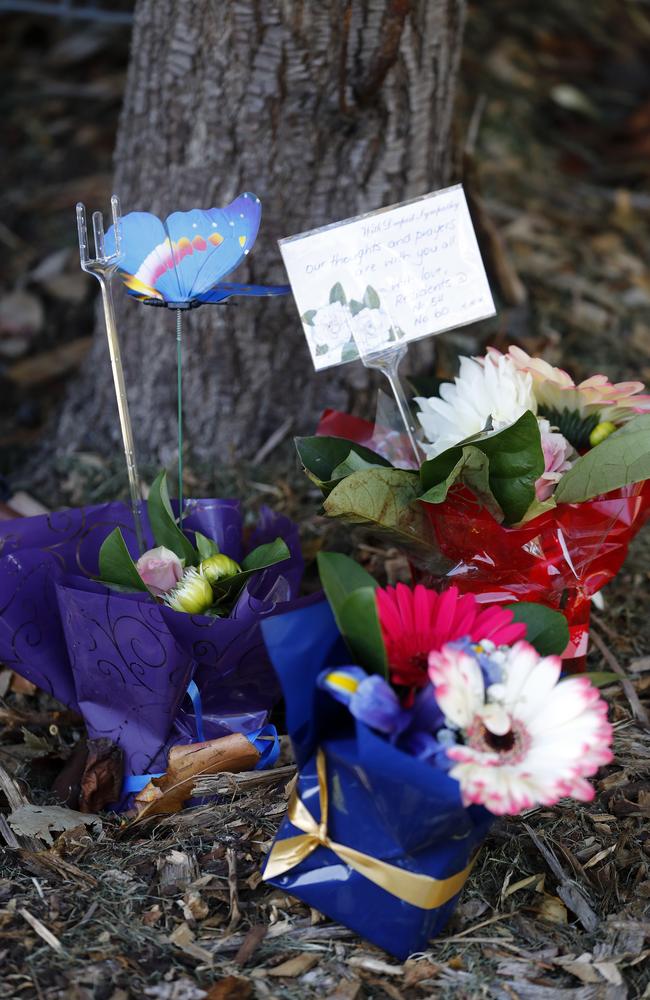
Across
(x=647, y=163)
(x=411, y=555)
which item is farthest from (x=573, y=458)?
(x=647, y=163)

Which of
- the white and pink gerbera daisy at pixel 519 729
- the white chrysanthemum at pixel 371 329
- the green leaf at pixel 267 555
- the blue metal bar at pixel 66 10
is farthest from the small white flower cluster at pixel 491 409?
the blue metal bar at pixel 66 10

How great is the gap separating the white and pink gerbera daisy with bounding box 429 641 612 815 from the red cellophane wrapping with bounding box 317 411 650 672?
0.26 meters

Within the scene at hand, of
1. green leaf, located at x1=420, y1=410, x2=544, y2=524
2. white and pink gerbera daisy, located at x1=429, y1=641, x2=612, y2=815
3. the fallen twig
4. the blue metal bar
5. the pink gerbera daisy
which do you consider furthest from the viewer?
the blue metal bar

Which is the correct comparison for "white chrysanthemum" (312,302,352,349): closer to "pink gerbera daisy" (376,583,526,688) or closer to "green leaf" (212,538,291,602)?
"green leaf" (212,538,291,602)

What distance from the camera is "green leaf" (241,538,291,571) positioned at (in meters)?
1.26

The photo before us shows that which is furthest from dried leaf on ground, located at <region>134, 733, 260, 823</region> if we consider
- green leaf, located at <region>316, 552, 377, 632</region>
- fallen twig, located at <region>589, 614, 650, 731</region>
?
fallen twig, located at <region>589, 614, 650, 731</region>

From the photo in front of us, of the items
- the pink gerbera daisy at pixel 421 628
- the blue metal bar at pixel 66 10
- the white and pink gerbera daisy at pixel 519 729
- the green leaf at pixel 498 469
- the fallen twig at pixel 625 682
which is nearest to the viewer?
the white and pink gerbera daisy at pixel 519 729

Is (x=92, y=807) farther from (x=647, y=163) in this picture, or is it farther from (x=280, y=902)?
(x=647, y=163)

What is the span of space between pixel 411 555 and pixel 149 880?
0.51 m

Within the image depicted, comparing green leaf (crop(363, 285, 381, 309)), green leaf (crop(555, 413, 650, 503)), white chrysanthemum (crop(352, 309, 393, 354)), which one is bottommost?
green leaf (crop(555, 413, 650, 503))

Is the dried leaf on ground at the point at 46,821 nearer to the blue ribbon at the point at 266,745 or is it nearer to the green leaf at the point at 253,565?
the blue ribbon at the point at 266,745

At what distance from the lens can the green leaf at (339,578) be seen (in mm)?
1020

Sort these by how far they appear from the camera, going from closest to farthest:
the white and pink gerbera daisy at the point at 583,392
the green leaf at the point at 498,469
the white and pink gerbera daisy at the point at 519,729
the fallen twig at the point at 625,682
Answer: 1. the white and pink gerbera daisy at the point at 519,729
2. the green leaf at the point at 498,469
3. the white and pink gerbera daisy at the point at 583,392
4. the fallen twig at the point at 625,682

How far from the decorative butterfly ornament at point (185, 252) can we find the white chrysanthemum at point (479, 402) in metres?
0.31
